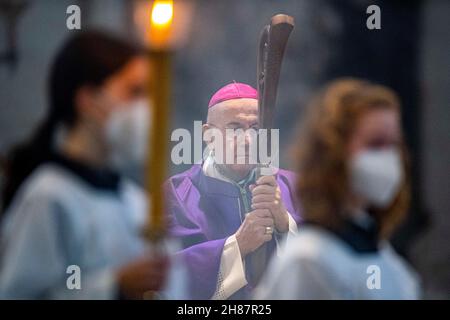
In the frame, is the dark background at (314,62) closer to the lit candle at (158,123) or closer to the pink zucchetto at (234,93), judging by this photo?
the pink zucchetto at (234,93)

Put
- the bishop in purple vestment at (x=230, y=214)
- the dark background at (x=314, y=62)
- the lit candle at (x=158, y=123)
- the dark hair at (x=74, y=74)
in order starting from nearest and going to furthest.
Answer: the lit candle at (x=158, y=123) → the dark hair at (x=74, y=74) → the bishop in purple vestment at (x=230, y=214) → the dark background at (x=314, y=62)

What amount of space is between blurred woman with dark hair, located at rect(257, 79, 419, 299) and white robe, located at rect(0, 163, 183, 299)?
0.20 metres

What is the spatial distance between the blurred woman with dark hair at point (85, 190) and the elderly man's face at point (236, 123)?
183 mm

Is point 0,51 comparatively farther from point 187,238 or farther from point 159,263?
point 159,263

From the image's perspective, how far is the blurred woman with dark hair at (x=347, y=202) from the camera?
1.53m

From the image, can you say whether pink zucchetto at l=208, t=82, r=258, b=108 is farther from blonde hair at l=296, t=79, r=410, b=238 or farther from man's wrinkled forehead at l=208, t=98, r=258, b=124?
blonde hair at l=296, t=79, r=410, b=238

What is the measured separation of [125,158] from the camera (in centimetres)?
153

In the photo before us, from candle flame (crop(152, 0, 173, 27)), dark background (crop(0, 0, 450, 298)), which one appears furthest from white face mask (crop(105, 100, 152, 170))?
dark background (crop(0, 0, 450, 298))

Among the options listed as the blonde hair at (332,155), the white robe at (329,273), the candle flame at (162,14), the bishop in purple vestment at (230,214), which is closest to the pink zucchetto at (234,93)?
the bishop in purple vestment at (230,214)

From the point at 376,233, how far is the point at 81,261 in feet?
1.21

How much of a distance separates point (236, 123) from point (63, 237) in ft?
1.09

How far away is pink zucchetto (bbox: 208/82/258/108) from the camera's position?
177 cm

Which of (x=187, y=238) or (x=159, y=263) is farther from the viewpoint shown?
(x=187, y=238)
